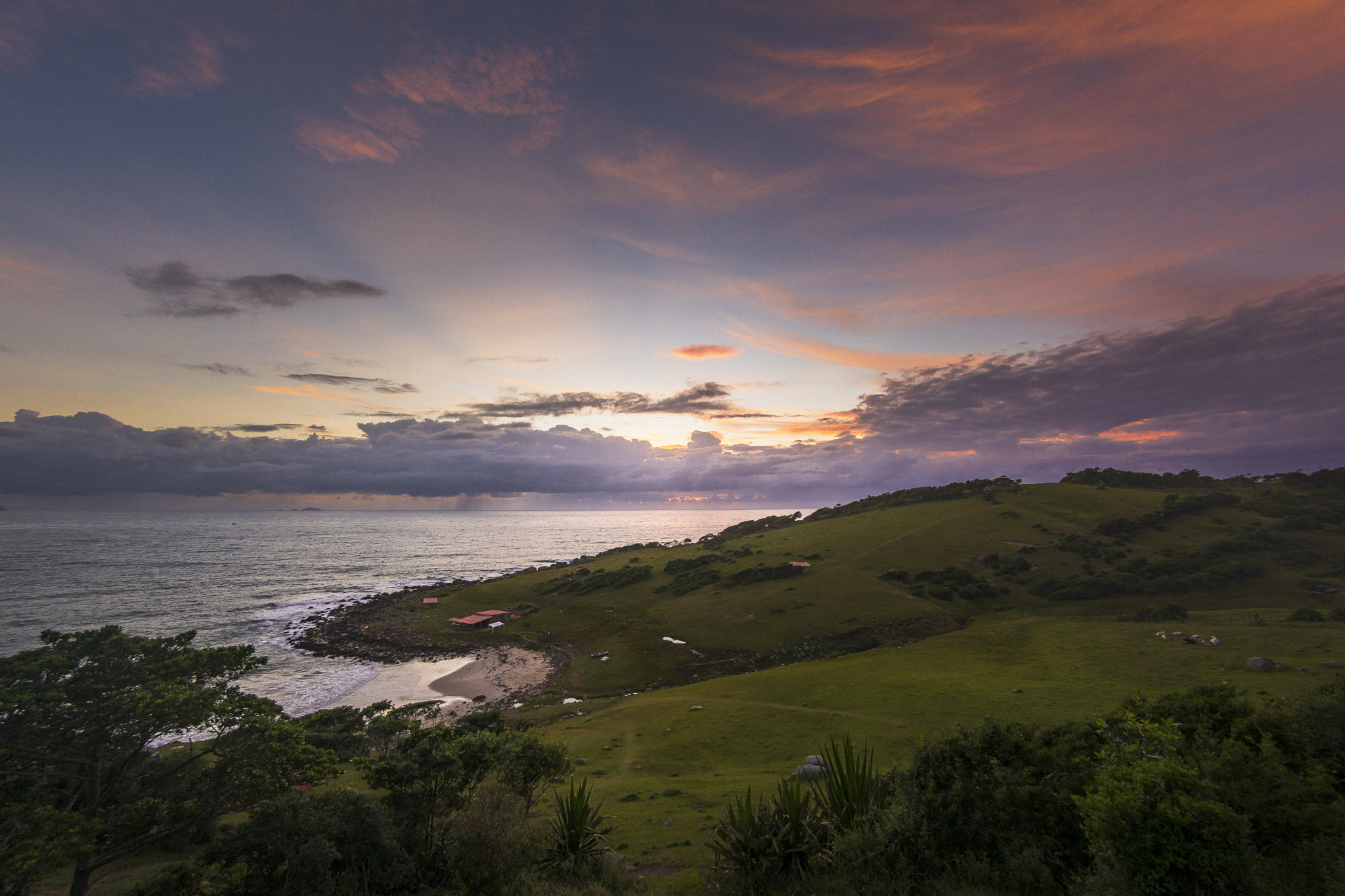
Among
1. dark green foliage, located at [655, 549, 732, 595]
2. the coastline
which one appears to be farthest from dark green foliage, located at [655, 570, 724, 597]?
the coastline

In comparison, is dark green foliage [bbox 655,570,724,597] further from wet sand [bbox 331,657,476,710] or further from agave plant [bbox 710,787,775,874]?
agave plant [bbox 710,787,775,874]

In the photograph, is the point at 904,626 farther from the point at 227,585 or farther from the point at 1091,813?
the point at 227,585

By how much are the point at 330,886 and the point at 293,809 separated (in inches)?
93.5

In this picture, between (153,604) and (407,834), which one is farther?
(153,604)

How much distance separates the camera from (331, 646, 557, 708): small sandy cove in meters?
46.6

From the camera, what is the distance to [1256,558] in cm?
6606

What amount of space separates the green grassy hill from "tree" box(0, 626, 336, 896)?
42.7ft

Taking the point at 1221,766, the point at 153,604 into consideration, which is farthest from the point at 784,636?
the point at 153,604

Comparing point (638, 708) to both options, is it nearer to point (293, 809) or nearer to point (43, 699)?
point (293, 809)

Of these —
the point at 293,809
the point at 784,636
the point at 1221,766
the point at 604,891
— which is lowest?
the point at 784,636

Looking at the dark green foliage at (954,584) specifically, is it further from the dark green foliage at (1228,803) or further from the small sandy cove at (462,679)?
the dark green foliage at (1228,803)

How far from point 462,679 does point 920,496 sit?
11468 cm

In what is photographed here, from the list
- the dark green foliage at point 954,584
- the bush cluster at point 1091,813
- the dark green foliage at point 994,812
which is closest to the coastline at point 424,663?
the bush cluster at point 1091,813

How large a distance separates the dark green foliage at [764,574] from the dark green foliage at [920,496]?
181 ft
